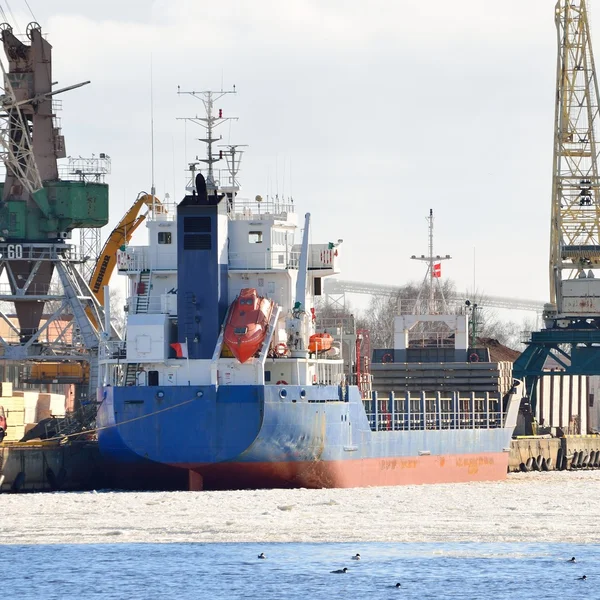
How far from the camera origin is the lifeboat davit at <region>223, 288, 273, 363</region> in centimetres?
5447

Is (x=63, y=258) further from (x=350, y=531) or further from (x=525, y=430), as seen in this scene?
(x=350, y=531)

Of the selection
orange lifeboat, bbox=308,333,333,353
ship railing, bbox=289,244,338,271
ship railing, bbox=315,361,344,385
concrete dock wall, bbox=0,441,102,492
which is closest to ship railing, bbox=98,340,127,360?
concrete dock wall, bbox=0,441,102,492

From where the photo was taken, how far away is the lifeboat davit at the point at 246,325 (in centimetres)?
5447

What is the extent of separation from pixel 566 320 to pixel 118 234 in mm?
23219

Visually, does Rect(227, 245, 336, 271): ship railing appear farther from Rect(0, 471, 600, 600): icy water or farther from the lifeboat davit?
Rect(0, 471, 600, 600): icy water

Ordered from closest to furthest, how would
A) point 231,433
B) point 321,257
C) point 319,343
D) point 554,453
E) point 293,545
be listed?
point 293,545 < point 231,433 < point 319,343 < point 321,257 < point 554,453

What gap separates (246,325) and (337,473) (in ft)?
19.1

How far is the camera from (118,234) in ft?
254

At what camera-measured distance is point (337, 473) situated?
57.0 meters

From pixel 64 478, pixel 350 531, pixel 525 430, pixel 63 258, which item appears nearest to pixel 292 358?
pixel 64 478

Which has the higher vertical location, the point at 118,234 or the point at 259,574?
the point at 118,234

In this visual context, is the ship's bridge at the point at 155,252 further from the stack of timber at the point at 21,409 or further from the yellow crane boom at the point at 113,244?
the yellow crane boom at the point at 113,244

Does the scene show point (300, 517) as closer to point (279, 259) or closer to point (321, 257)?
point (279, 259)

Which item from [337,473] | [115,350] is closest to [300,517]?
[337,473]
